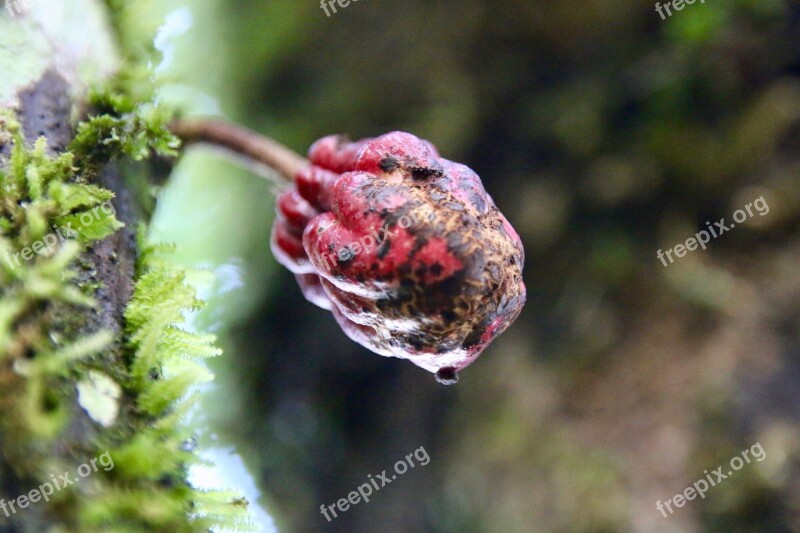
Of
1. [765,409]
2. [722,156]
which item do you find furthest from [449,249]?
[722,156]

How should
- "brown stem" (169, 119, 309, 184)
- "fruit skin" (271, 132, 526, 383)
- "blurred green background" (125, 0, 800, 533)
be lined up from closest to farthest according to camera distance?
"fruit skin" (271, 132, 526, 383)
"brown stem" (169, 119, 309, 184)
"blurred green background" (125, 0, 800, 533)

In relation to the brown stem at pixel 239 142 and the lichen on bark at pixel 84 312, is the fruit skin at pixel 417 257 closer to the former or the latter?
the lichen on bark at pixel 84 312

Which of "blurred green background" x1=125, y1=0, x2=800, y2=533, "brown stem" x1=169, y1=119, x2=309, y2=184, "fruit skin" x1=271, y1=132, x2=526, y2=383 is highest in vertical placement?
"brown stem" x1=169, y1=119, x2=309, y2=184

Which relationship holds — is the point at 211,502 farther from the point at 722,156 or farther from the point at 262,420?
the point at 722,156

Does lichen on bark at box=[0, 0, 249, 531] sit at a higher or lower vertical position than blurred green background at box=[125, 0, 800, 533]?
higher

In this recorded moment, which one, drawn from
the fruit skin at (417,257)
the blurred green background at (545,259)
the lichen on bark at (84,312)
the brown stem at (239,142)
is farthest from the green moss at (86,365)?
the blurred green background at (545,259)

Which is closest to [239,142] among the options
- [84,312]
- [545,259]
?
[84,312]

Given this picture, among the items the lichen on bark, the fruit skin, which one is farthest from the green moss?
the fruit skin

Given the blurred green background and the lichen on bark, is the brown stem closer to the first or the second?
the lichen on bark
